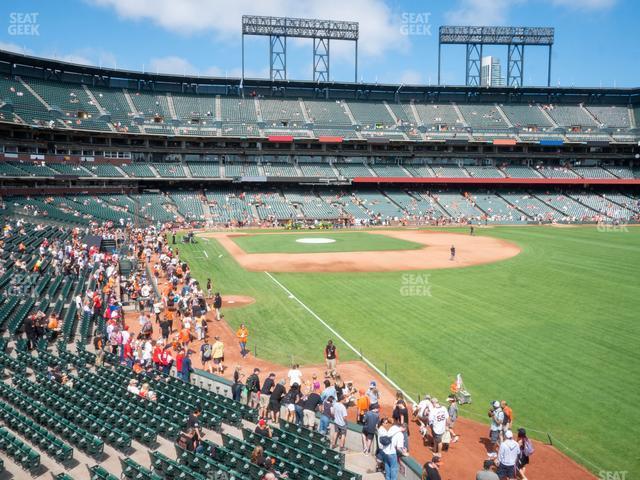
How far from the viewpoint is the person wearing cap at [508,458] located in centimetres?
1076

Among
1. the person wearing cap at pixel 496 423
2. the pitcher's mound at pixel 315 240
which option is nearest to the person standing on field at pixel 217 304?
the person wearing cap at pixel 496 423

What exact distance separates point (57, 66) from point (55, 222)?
39.0 meters

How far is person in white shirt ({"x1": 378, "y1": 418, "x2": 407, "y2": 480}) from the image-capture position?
10.9 metres

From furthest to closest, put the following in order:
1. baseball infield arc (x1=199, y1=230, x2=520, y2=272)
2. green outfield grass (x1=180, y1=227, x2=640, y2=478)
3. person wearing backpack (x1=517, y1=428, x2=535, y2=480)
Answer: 1. baseball infield arc (x1=199, y1=230, x2=520, y2=272)
2. green outfield grass (x1=180, y1=227, x2=640, y2=478)
3. person wearing backpack (x1=517, y1=428, x2=535, y2=480)

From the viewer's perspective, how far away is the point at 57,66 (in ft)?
248

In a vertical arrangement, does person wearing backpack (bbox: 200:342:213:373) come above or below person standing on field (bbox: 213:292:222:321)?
below

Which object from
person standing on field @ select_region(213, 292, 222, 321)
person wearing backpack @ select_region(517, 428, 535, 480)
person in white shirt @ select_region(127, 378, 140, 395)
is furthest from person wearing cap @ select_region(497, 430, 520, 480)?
person standing on field @ select_region(213, 292, 222, 321)

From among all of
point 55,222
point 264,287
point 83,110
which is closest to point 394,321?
point 264,287

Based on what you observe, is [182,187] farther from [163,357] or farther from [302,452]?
[302,452]

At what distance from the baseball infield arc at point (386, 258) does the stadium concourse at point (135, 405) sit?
14.5 meters

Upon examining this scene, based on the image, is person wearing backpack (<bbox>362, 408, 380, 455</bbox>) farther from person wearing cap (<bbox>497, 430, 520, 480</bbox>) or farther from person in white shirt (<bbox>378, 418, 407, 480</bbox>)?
person wearing cap (<bbox>497, 430, 520, 480</bbox>)

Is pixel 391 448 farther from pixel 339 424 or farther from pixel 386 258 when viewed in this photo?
pixel 386 258

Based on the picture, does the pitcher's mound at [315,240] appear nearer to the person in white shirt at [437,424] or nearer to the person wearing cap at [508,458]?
the person in white shirt at [437,424]

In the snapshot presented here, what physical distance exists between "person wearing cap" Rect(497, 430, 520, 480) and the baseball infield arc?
2726 centimetres
